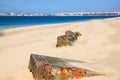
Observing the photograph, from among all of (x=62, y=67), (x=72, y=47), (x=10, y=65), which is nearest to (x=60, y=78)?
(x=62, y=67)

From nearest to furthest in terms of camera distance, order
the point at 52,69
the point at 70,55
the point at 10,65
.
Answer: the point at 52,69 < the point at 10,65 < the point at 70,55

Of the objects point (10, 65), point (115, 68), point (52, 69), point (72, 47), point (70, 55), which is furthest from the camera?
point (72, 47)

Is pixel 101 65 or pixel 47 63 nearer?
pixel 47 63

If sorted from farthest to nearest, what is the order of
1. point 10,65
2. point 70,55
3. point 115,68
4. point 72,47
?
point 72,47, point 70,55, point 10,65, point 115,68

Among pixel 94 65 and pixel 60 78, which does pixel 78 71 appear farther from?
pixel 94 65

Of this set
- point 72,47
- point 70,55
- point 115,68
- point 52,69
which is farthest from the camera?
point 72,47

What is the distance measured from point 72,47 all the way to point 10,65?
348cm

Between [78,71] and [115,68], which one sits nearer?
[78,71]

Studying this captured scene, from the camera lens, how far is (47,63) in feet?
20.5

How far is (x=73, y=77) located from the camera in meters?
6.23

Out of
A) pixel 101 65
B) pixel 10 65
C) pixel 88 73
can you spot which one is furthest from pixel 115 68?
pixel 10 65

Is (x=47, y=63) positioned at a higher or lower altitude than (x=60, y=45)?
higher

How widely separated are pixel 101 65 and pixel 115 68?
0.52 meters

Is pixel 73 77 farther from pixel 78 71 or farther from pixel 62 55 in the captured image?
pixel 62 55
